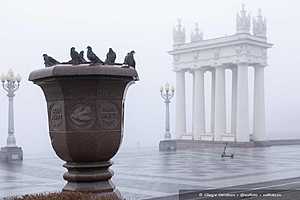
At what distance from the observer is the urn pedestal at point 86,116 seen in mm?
5695

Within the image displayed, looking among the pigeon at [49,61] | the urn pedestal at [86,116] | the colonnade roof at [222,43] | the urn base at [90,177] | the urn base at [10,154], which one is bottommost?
the urn base at [10,154]

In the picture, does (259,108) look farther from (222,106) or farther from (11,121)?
(11,121)

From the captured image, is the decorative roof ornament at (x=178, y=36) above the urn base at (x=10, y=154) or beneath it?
above

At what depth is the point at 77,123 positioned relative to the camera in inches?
225

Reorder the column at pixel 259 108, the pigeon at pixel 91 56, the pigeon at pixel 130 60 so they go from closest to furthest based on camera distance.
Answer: the pigeon at pixel 91 56, the pigeon at pixel 130 60, the column at pixel 259 108

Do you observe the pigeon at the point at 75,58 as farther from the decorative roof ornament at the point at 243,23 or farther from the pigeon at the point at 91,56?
the decorative roof ornament at the point at 243,23

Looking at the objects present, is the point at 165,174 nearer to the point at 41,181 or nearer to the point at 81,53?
the point at 41,181

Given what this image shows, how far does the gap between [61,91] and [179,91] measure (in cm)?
3494

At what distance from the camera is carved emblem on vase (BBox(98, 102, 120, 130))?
578 centimetres

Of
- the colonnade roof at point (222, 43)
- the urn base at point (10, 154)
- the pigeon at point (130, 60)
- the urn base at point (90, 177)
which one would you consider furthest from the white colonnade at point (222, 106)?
the urn base at point (90, 177)

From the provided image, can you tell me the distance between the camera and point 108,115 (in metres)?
5.83

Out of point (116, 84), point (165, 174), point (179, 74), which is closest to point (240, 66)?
point (179, 74)

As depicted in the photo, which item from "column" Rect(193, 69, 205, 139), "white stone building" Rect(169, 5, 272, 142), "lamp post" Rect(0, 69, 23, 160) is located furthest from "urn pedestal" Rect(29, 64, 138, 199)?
"column" Rect(193, 69, 205, 139)

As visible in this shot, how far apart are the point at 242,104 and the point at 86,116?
1242 inches
